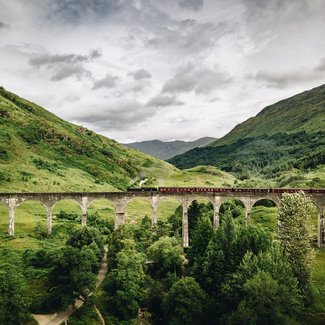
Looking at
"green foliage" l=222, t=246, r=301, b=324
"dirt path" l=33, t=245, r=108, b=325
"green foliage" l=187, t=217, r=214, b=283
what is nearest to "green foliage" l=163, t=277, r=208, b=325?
"green foliage" l=222, t=246, r=301, b=324

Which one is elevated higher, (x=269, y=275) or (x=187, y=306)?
(x=269, y=275)

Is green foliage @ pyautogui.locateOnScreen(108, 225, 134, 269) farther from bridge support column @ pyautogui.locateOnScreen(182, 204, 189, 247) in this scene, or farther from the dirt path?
bridge support column @ pyautogui.locateOnScreen(182, 204, 189, 247)

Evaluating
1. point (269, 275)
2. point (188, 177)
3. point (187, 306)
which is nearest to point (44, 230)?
point (187, 306)

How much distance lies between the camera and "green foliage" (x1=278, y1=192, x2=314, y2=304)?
5159 cm

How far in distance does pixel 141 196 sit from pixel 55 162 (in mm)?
70291

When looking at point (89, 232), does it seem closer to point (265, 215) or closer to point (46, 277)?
point (46, 277)

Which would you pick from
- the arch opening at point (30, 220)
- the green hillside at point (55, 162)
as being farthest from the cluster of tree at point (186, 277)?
the green hillside at point (55, 162)

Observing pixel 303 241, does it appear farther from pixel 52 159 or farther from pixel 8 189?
pixel 52 159

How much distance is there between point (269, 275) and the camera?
4525 cm

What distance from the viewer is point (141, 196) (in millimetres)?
77500

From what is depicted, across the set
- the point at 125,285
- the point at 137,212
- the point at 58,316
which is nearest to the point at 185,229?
the point at 125,285

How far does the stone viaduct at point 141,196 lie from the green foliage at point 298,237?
60.3ft

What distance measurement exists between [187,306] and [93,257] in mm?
17923

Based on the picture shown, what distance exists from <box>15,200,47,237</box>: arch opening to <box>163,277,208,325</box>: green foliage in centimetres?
3599
